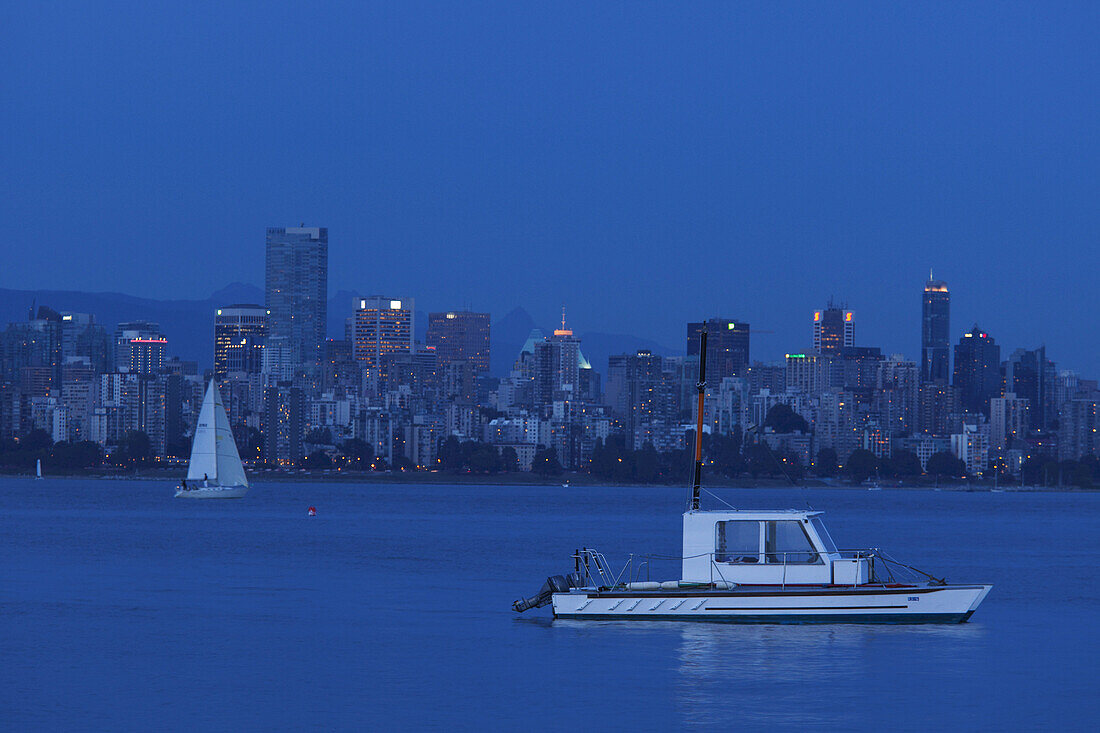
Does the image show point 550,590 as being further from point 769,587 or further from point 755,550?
point 769,587

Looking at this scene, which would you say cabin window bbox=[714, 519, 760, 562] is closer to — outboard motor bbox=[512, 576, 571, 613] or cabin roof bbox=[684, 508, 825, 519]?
cabin roof bbox=[684, 508, 825, 519]

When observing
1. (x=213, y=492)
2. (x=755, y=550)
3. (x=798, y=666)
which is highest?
(x=755, y=550)

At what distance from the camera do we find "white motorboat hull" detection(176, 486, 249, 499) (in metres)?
142

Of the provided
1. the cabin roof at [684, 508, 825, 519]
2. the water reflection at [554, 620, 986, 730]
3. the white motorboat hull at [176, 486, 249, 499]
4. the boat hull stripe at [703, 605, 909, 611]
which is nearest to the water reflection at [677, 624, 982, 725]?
the water reflection at [554, 620, 986, 730]

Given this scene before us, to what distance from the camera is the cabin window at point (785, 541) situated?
36.1m

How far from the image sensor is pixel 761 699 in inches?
1148

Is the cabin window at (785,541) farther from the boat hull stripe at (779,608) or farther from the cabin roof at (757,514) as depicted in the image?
the boat hull stripe at (779,608)

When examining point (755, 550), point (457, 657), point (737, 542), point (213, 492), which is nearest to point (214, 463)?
point (213, 492)

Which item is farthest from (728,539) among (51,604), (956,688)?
(51,604)

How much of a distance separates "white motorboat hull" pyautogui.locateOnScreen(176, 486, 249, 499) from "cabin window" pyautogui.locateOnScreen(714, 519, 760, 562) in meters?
111

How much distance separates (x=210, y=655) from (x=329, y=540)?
Result: 49082mm

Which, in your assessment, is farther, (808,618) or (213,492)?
(213,492)

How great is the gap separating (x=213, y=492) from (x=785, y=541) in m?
112

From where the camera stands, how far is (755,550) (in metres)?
36.2
